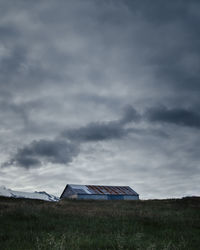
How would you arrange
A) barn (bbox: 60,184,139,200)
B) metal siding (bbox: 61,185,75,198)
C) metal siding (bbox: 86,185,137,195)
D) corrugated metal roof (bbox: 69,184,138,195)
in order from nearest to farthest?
barn (bbox: 60,184,139,200), corrugated metal roof (bbox: 69,184,138,195), metal siding (bbox: 61,185,75,198), metal siding (bbox: 86,185,137,195)

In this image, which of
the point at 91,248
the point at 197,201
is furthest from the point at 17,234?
the point at 197,201

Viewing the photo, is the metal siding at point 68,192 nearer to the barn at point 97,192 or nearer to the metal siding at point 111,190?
the barn at point 97,192

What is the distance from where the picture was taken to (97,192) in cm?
5912

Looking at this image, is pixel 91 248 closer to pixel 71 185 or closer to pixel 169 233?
pixel 169 233

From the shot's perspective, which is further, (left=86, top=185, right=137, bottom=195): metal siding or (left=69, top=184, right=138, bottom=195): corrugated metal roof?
(left=86, top=185, right=137, bottom=195): metal siding

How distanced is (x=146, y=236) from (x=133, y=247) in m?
2.36

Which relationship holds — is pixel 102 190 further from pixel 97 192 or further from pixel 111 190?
pixel 111 190

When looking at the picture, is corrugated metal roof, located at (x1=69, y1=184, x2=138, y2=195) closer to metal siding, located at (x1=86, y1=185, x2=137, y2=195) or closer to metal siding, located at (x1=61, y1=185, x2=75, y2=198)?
metal siding, located at (x1=86, y1=185, x2=137, y2=195)

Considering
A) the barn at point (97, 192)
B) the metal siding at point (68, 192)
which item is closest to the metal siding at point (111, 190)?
the barn at point (97, 192)

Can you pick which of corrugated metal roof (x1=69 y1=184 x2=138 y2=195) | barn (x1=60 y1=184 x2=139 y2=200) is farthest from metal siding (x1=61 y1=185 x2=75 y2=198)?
corrugated metal roof (x1=69 y1=184 x2=138 y2=195)

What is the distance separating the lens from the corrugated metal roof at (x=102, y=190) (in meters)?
58.7

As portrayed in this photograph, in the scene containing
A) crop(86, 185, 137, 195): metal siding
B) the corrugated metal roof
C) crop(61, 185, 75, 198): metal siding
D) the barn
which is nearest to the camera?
the barn

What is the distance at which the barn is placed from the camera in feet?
188

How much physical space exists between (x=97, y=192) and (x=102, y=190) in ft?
7.73
